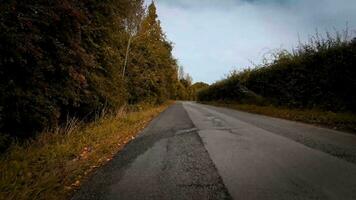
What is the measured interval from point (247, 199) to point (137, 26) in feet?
73.5

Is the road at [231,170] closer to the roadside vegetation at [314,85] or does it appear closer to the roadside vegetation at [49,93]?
the roadside vegetation at [49,93]

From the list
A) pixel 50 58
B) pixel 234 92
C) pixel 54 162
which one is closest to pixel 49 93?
pixel 50 58

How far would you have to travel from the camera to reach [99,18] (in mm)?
11141

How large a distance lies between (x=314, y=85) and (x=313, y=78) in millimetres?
396

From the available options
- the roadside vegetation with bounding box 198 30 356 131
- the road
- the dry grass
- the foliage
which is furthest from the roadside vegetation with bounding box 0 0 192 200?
the foliage

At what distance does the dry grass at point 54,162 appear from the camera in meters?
4.71

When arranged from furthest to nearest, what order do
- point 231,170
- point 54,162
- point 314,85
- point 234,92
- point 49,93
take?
point 234,92
point 314,85
point 49,93
point 54,162
point 231,170

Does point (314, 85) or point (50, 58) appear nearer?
point (50, 58)

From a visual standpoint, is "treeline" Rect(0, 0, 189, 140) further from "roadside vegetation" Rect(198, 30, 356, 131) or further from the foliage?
the foliage

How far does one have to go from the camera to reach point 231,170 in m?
5.88

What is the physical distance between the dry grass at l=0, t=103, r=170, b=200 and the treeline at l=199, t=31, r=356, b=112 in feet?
34.5

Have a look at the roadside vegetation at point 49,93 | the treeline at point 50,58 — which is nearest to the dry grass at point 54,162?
the roadside vegetation at point 49,93

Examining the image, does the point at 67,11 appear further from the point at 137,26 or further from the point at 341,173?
the point at 137,26

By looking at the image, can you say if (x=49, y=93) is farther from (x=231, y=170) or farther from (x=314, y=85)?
(x=314, y=85)
